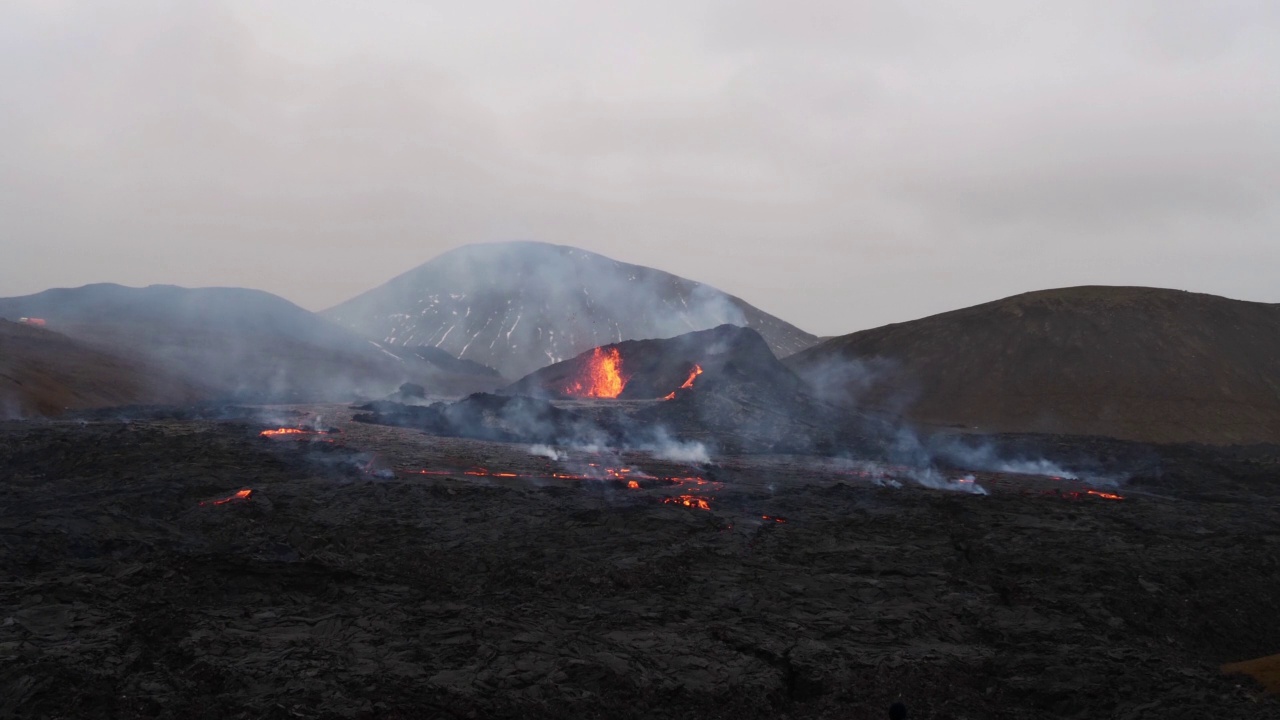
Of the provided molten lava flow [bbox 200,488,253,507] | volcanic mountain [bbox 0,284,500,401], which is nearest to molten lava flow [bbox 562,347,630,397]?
volcanic mountain [bbox 0,284,500,401]

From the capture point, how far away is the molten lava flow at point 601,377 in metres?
69.3

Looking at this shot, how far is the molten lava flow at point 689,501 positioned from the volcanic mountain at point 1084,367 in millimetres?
52242

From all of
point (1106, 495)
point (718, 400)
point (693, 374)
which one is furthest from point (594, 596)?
point (693, 374)

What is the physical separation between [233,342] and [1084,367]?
99484 mm

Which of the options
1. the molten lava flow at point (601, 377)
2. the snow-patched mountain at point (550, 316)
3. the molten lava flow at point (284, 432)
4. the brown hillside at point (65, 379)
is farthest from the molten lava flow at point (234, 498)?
the snow-patched mountain at point (550, 316)

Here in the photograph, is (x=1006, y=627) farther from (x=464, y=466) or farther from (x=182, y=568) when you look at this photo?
(x=464, y=466)

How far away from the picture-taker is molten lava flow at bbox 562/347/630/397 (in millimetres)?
69312

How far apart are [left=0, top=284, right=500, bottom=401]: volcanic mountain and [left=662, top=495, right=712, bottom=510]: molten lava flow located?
171 ft

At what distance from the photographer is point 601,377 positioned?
71.3 m

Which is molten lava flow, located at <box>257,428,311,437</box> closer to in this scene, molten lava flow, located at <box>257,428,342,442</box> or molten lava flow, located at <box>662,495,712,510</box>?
molten lava flow, located at <box>257,428,342,442</box>

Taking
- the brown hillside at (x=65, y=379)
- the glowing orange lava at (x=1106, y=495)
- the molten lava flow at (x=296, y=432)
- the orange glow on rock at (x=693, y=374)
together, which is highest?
the orange glow on rock at (x=693, y=374)

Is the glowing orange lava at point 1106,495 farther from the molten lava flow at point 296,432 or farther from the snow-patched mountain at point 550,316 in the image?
the snow-patched mountain at point 550,316

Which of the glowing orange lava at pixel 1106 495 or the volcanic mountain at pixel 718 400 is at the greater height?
the volcanic mountain at pixel 718 400

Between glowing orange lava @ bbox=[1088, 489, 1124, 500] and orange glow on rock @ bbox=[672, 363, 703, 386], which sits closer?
glowing orange lava @ bbox=[1088, 489, 1124, 500]
